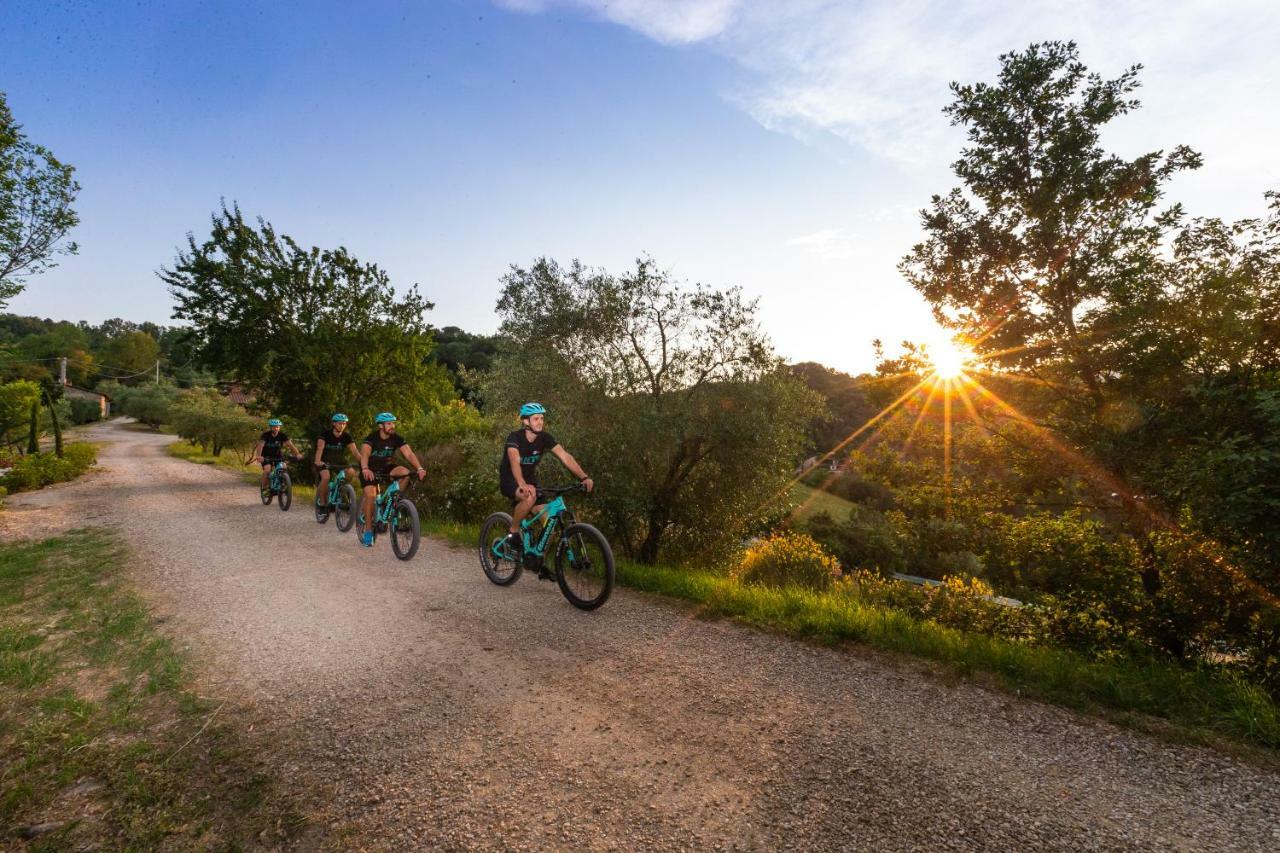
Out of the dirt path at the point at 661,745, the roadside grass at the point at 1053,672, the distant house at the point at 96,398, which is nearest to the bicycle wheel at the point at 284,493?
the dirt path at the point at 661,745

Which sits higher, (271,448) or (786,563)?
(271,448)

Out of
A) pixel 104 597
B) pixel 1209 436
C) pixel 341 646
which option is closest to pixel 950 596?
pixel 1209 436

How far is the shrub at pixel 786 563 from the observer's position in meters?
11.3

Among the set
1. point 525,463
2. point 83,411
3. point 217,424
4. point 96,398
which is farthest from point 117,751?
point 96,398

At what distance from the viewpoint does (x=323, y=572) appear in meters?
8.40

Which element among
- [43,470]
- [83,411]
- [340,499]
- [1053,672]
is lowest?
[83,411]

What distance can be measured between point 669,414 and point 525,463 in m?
2.75

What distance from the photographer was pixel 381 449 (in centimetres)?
994

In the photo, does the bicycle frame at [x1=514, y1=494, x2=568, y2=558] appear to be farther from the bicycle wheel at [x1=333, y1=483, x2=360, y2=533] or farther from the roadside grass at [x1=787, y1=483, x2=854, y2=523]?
the roadside grass at [x1=787, y1=483, x2=854, y2=523]

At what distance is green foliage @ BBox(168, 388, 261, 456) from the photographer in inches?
1364

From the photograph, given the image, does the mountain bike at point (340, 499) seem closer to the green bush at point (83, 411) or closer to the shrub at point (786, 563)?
the shrub at point (786, 563)

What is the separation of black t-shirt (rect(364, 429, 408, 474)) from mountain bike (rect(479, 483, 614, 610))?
3.47 metres

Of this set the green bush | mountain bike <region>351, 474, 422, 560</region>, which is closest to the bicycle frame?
mountain bike <region>351, 474, 422, 560</region>

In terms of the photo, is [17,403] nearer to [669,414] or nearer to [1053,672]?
[669,414]
